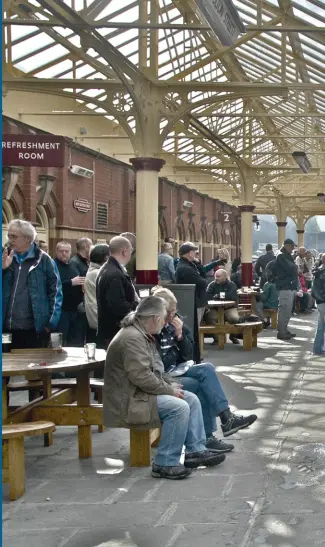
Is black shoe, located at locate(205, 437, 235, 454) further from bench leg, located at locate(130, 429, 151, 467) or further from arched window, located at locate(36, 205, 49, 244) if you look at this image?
arched window, located at locate(36, 205, 49, 244)

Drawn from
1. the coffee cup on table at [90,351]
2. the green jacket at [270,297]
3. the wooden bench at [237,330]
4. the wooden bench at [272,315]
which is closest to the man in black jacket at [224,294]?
the wooden bench at [237,330]

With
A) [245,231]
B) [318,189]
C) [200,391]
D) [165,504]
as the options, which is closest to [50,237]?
[245,231]

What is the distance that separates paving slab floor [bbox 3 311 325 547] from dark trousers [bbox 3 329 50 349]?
27.5 inches

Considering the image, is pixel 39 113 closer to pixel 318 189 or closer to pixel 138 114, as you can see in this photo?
pixel 138 114

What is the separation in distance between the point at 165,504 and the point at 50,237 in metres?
12.2

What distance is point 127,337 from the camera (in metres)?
4.63

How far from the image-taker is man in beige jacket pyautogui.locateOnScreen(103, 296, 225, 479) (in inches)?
182

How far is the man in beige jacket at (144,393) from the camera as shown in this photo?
4.62 m

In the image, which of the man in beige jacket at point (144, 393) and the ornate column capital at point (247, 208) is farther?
the ornate column capital at point (247, 208)

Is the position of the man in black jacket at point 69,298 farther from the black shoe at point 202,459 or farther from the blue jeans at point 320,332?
the blue jeans at point 320,332

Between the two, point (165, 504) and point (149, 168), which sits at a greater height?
point (149, 168)

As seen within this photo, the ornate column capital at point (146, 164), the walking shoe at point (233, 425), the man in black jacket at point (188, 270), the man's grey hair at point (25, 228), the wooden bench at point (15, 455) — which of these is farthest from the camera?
the ornate column capital at point (146, 164)

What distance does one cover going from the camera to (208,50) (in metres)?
15.6

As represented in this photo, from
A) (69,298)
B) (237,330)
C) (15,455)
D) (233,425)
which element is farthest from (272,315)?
(15,455)
